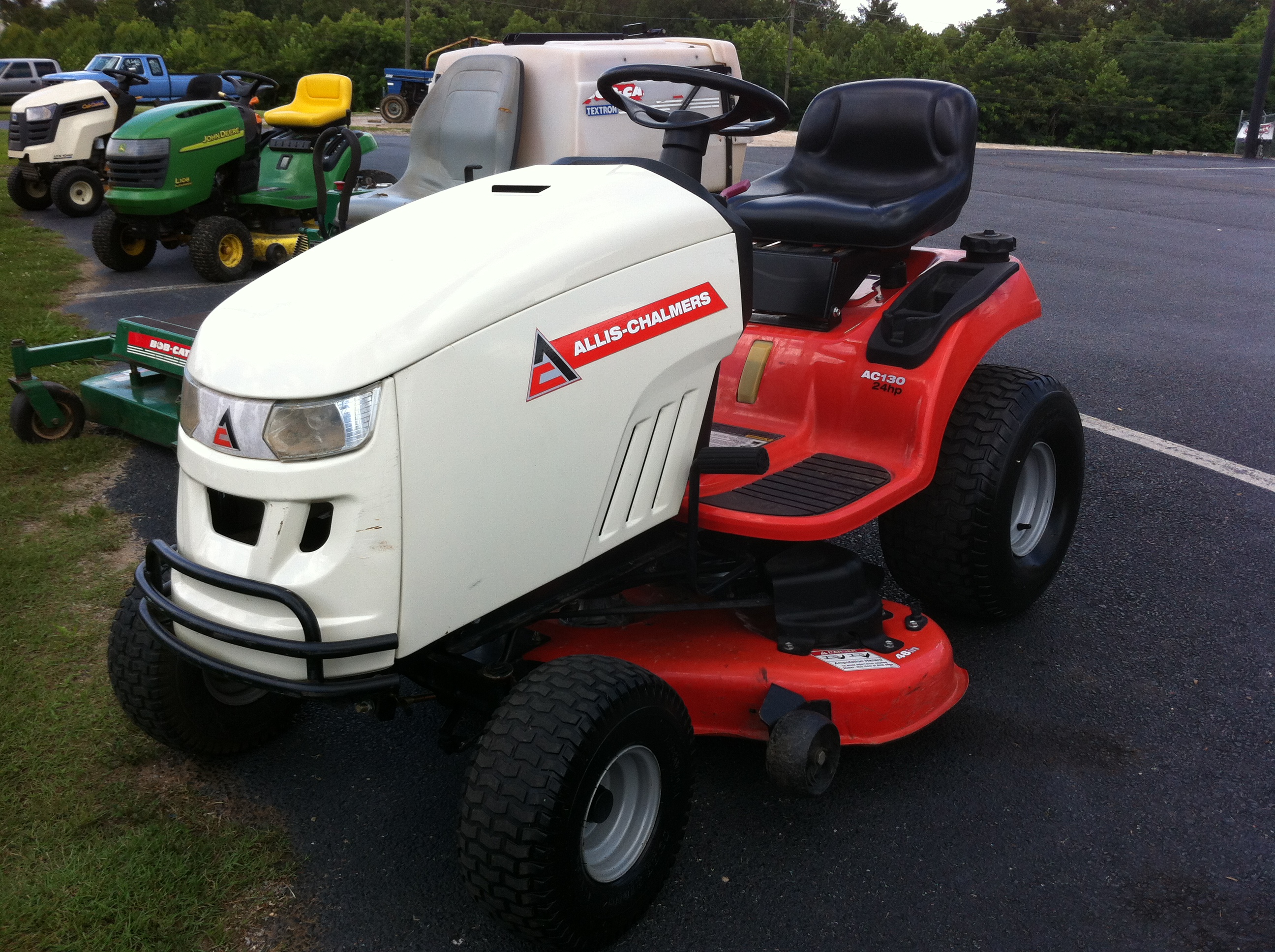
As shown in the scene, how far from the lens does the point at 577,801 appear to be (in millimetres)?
1866

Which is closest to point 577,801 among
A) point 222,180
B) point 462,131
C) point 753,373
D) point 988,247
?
point 753,373

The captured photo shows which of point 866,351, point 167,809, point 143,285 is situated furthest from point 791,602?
point 143,285

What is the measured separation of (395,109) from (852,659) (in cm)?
2389

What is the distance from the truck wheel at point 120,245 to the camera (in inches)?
319

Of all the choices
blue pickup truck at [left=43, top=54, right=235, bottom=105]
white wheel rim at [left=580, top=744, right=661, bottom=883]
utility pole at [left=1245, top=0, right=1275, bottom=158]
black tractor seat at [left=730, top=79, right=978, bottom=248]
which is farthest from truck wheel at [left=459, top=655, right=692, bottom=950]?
utility pole at [left=1245, top=0, right=1275, bottom=158]

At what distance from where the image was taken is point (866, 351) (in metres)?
2.88

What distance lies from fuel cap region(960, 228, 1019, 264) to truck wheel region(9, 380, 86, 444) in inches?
144

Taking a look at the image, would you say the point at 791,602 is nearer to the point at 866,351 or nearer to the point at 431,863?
the point at 866,351

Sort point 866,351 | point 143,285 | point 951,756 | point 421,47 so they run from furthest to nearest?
point 421,47
point 143,285
point 866,351
point 951,756

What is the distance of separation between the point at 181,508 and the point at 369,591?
43 cm

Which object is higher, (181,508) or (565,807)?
(181,508)

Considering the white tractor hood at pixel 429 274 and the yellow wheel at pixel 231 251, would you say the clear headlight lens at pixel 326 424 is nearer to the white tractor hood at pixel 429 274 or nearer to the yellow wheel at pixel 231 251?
the white tractor hood at pixel 429 274

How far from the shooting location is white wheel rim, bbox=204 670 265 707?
7.91ft

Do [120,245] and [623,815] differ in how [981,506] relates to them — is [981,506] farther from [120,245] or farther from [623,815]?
[120,245]
